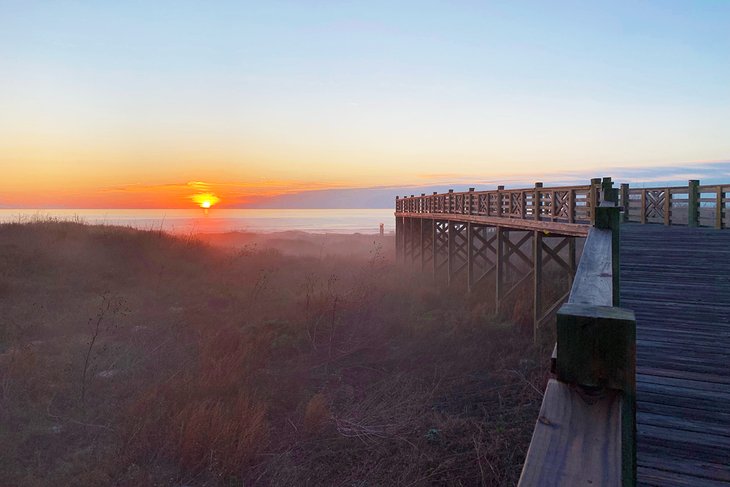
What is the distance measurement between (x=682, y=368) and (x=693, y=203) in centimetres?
1073

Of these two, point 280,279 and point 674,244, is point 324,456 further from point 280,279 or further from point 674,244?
point 280,279

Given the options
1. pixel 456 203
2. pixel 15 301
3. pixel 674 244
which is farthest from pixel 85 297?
pixel 674 244

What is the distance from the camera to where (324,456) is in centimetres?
611

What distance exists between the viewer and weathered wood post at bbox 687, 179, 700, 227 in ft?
41.5

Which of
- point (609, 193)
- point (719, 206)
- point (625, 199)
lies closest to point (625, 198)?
point (625, 199)

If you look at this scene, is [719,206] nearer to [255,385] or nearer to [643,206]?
[643,206]

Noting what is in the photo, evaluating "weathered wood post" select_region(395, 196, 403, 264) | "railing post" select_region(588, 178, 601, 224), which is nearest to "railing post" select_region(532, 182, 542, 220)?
"railing post" select_region(588, 178, 601, 224)

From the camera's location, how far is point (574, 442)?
122 centimetres

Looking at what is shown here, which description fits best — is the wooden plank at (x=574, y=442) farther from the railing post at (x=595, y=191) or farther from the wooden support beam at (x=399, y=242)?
the wooden support beam at (x=399, y=242)

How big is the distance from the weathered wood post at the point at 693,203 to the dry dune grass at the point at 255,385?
5.83m

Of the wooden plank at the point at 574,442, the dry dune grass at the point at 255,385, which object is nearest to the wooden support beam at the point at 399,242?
the dry dune grass at the point at 255,385

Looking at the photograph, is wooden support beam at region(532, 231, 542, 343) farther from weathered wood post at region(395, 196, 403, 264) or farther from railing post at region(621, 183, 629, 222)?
weathered wood post at region(395, 196, 403, 264)

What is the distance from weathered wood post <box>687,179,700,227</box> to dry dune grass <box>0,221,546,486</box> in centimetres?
583

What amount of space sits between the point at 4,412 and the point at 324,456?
465 centimetres
